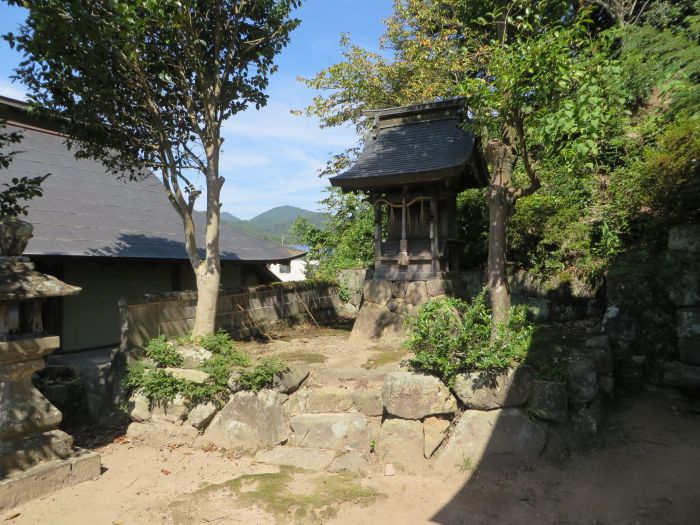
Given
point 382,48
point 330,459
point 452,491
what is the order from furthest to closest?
1. point 382,48
2. point 330,459
3. point 452,491

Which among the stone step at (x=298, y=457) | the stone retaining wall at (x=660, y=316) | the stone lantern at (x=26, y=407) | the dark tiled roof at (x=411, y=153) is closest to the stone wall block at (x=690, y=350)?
the stone retaining wall at (x=660, y=316)

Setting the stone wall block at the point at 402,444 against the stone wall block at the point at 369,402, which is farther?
the stone wall block at the point at 369,402

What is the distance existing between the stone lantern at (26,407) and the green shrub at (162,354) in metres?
1.83

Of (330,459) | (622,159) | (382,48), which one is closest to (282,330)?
Answer: (330,459)

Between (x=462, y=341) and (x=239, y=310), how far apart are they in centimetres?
622

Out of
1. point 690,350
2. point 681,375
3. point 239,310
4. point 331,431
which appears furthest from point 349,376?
point 690,350

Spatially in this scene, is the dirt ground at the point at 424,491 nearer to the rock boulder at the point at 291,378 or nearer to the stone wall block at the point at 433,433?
the stone wall block at the point at 433,433

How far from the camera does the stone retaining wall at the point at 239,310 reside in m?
7.82

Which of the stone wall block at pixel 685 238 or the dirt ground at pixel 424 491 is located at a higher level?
the stone wall block at pixel 685 238

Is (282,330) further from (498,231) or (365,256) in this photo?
(498,231)

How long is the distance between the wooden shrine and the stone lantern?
5772mm

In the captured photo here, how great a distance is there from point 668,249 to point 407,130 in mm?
6290

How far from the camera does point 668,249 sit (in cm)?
746

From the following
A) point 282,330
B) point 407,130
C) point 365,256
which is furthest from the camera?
point 365,256
